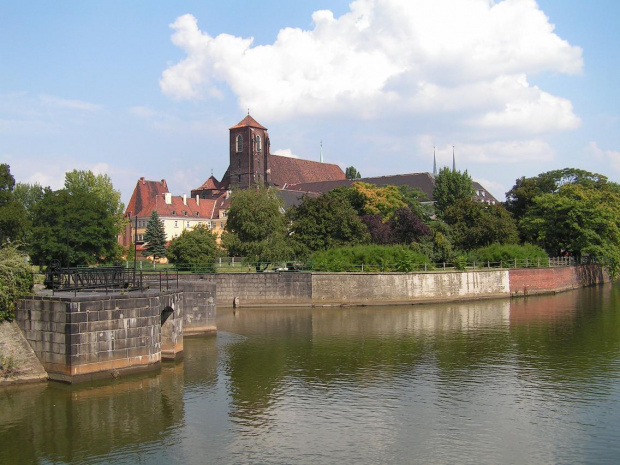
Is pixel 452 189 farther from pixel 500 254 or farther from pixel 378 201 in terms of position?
pixel 500 254

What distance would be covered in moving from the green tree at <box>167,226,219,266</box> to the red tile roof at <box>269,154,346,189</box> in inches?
2889

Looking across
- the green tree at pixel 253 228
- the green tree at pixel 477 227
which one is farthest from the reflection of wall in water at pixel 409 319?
the green tree at pixel 477 227

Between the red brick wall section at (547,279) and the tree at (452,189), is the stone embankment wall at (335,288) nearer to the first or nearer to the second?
the red brick wall section at (547,279)

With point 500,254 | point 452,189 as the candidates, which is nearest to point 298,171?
point 452,189

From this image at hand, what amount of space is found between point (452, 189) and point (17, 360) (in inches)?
2786

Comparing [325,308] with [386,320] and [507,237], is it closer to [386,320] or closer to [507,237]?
[386,320]

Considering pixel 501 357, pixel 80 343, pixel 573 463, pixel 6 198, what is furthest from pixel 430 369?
pixel 6 198

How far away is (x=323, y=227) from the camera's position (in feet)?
178

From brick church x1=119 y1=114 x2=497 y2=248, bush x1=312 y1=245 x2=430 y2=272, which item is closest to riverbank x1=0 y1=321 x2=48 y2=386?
bush x1=312 y1=245 x2=430 y2=272

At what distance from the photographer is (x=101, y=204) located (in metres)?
52.9

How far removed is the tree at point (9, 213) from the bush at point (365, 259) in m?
26.3

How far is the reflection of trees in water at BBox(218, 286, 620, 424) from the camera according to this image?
2361 cm

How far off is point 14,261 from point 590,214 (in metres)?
55.6

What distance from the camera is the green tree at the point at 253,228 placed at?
53.6 m
